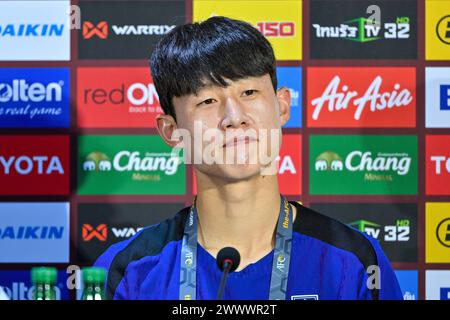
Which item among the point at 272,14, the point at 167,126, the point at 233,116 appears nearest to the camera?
the point at 233,116

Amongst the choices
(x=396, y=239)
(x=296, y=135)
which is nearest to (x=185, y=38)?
(x=296, y=135)

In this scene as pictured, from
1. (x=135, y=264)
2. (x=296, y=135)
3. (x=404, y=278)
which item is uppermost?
(x=296, y=135)

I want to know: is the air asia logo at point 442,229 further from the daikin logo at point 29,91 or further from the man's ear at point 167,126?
the daikin logo at point 29,91

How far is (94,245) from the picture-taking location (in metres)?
2.40

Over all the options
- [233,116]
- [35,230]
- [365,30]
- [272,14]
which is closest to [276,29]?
[272,14]

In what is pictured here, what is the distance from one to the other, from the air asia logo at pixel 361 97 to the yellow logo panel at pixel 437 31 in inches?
4.0

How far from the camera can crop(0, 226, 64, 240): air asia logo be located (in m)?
2.40

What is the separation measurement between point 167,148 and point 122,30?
0.43m

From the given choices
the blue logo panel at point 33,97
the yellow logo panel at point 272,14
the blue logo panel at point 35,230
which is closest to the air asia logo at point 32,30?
the blue logo panel at point 33,97

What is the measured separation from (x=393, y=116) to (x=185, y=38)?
36.5 inches

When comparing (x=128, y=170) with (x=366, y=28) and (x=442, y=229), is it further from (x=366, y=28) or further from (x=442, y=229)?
(x=442, y=229)

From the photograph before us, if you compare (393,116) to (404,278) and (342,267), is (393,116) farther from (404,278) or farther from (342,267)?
(342,267)

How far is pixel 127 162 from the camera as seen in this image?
239cm

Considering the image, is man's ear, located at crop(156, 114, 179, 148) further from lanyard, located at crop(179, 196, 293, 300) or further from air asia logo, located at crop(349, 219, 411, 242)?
air asia logo, located at crop(349, 219, 411, 242)
